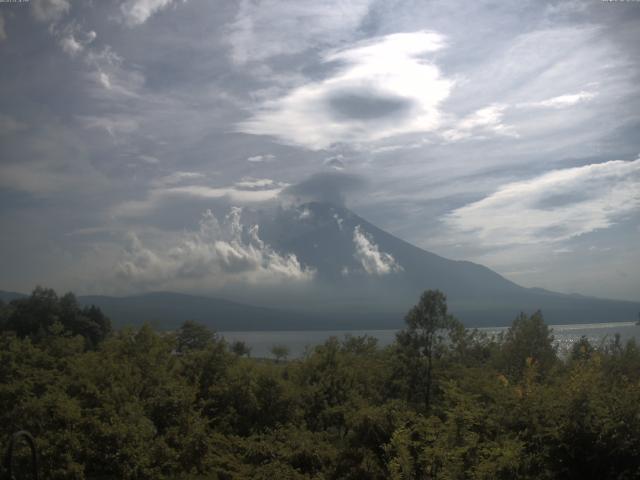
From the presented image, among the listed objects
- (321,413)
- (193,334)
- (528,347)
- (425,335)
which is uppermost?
(425,335)

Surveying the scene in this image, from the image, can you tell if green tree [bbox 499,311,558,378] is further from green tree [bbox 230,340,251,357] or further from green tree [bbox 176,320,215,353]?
green tree [bbox 176,320,215,353]

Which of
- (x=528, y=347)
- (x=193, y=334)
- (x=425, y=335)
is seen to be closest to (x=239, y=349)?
(x=193, y=334)

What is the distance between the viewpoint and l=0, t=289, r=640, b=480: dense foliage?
37.2ft

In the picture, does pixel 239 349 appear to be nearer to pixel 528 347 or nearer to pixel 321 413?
pixel 528 347

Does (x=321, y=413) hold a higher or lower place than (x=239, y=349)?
lower

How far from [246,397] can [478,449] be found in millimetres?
10408

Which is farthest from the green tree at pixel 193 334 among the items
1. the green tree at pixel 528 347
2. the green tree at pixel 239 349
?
the green tree at pixel 528 347

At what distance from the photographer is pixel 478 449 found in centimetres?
1229

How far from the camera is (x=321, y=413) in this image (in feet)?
67.2

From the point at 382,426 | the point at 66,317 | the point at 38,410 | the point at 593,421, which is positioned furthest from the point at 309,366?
the point at 66,317

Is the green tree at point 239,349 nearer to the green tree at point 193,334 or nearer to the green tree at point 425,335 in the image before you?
the green tree at point 193,334

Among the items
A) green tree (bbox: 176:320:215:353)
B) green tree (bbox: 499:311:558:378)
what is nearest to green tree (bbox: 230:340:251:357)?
green tree (bbox: 176:320:215:353)

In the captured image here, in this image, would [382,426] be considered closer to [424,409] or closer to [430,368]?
[424,409]

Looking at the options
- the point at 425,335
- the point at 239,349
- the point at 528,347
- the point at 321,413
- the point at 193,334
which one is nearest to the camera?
the point at 321,413
